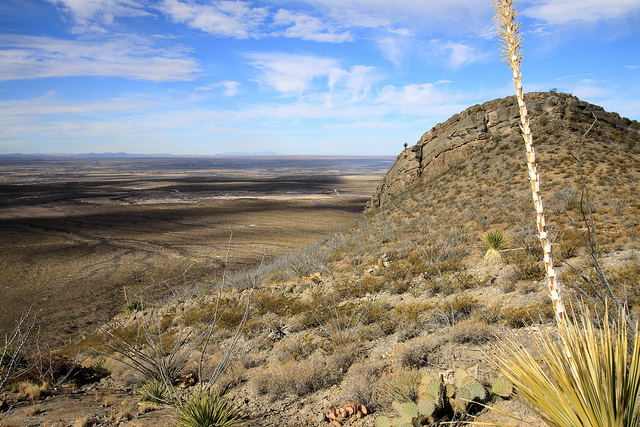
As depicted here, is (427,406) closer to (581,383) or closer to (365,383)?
(365,383)

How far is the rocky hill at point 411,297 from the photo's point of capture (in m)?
4.73

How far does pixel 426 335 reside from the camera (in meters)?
5.81

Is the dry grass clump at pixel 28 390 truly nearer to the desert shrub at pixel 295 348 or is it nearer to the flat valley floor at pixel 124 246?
the flat valley floor at pixel 124 246

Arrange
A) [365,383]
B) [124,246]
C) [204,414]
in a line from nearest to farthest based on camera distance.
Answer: [204,414]
[365,383]
[124,246]

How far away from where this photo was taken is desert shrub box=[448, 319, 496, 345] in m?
5.11

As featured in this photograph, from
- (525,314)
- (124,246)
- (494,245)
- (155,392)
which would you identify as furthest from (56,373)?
(124,246)

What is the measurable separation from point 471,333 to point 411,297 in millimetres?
2759

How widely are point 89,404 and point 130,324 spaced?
6.16 meters

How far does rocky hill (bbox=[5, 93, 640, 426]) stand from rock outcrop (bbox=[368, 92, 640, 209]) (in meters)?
1.47

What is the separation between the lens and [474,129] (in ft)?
73.4

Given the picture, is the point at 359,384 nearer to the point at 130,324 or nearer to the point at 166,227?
the point at 130,324

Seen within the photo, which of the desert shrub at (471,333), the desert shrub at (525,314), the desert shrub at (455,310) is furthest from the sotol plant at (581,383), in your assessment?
the desert shrub at (455,310)

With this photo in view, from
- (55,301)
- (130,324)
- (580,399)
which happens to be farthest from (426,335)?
(55,301)

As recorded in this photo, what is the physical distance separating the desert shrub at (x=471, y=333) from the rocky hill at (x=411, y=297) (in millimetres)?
19
